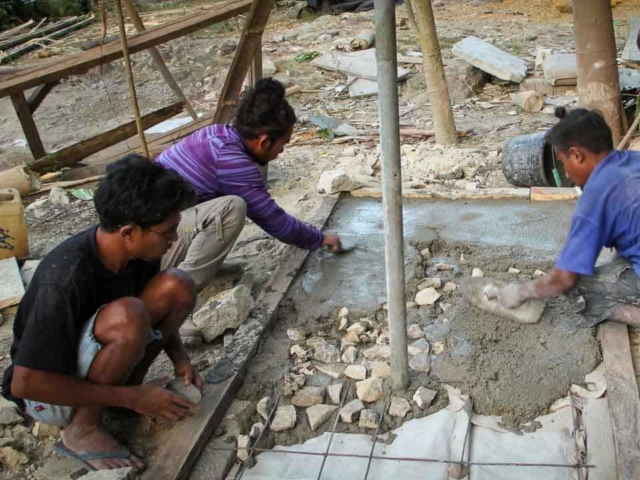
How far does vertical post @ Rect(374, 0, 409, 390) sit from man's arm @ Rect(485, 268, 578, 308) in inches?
24.2

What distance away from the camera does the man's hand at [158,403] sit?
2.19 m

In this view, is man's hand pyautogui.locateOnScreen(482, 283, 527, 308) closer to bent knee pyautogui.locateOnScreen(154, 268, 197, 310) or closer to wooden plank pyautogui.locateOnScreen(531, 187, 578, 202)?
bent knee pyautogui.locateOnScreen(154, 268, 197, 310)

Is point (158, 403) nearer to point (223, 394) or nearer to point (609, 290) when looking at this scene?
point (223, 394)

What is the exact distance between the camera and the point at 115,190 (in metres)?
2.02

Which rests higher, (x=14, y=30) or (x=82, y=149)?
(x=14, y=30)

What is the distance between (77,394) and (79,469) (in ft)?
1.21

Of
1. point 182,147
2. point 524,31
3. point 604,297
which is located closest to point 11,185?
point 182,147

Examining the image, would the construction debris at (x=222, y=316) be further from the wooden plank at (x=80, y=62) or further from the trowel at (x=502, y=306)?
the wooden plank at (x=80, y=62)

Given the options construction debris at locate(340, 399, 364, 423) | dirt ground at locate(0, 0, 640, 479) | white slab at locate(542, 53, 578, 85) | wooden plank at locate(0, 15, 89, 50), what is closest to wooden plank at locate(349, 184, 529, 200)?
dirt ground at locate(0, 0, 640, 479)

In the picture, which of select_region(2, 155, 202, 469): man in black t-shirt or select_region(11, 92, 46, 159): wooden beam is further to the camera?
select_region(11, 92, 46, 159): wooden beam

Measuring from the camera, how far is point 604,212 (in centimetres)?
247

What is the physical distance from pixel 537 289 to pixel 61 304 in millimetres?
1858

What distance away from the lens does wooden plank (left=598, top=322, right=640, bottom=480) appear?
6.73 feet

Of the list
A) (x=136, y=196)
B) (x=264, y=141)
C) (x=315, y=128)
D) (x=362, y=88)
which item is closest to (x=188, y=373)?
(x=136, y=196)
